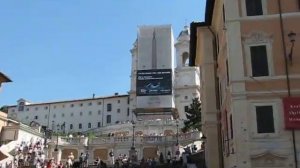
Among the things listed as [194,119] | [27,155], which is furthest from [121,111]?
[27,155]

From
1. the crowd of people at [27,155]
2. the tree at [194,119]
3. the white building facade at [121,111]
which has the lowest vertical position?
the crowd of people at [27,155]

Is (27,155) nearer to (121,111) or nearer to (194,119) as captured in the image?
(194,119)

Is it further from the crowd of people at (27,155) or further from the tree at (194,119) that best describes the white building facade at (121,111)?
the crowd of people at (27,155)

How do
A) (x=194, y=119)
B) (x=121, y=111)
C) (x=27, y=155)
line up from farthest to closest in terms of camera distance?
(x=121, y=111) < (x=194, y=119) < (x=27, y=155)

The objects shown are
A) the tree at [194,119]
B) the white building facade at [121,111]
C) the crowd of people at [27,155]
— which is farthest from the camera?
the white building facade at [121,111]

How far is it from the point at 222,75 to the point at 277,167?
300 inches

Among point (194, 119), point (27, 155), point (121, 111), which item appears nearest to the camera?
point (27, 155)

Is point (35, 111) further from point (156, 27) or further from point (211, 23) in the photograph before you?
point (211, 23)

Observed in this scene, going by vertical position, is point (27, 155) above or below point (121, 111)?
below

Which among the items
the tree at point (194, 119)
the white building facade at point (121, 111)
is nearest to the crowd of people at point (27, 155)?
the white building facade at point (121, 111)

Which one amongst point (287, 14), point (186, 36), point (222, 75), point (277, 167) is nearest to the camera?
point (277, 167)

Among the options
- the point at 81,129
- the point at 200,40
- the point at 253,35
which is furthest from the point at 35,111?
the point at 253,35

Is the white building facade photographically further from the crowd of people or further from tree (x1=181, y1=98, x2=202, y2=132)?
the crowd of people

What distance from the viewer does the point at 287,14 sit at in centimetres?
2239
